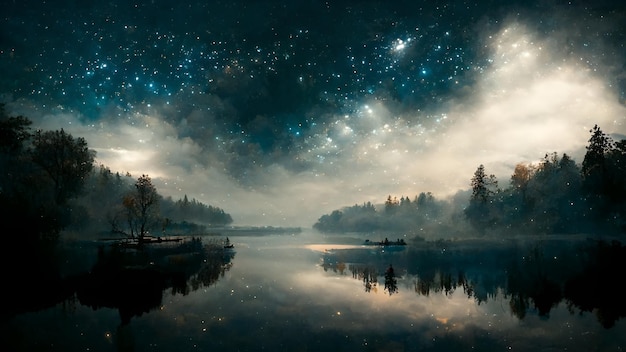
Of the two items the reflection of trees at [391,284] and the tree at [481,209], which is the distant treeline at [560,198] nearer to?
the tree at [481,209]

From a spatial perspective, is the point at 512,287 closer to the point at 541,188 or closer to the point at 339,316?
the point at 339,316

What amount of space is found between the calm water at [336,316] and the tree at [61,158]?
1460 inches

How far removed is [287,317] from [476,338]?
39.0 feet

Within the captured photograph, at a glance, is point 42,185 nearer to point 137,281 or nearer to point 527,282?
point 137,281

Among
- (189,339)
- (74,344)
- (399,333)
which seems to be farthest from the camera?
(399,333)

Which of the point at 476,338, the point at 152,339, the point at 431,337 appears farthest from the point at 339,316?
the point at 152,339

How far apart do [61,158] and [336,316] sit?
69.2 m

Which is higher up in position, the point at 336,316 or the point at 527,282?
the point at 336,316

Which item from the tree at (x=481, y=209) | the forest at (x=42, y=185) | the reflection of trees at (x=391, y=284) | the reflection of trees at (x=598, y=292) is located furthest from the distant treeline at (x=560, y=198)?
the forest at (x=42, y=185)

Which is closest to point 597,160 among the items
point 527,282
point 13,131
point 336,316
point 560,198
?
point 560,198

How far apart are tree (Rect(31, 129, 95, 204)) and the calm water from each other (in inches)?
1460

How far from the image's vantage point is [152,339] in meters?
17.0

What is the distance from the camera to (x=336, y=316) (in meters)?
22.3

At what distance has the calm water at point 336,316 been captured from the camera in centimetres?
1681
